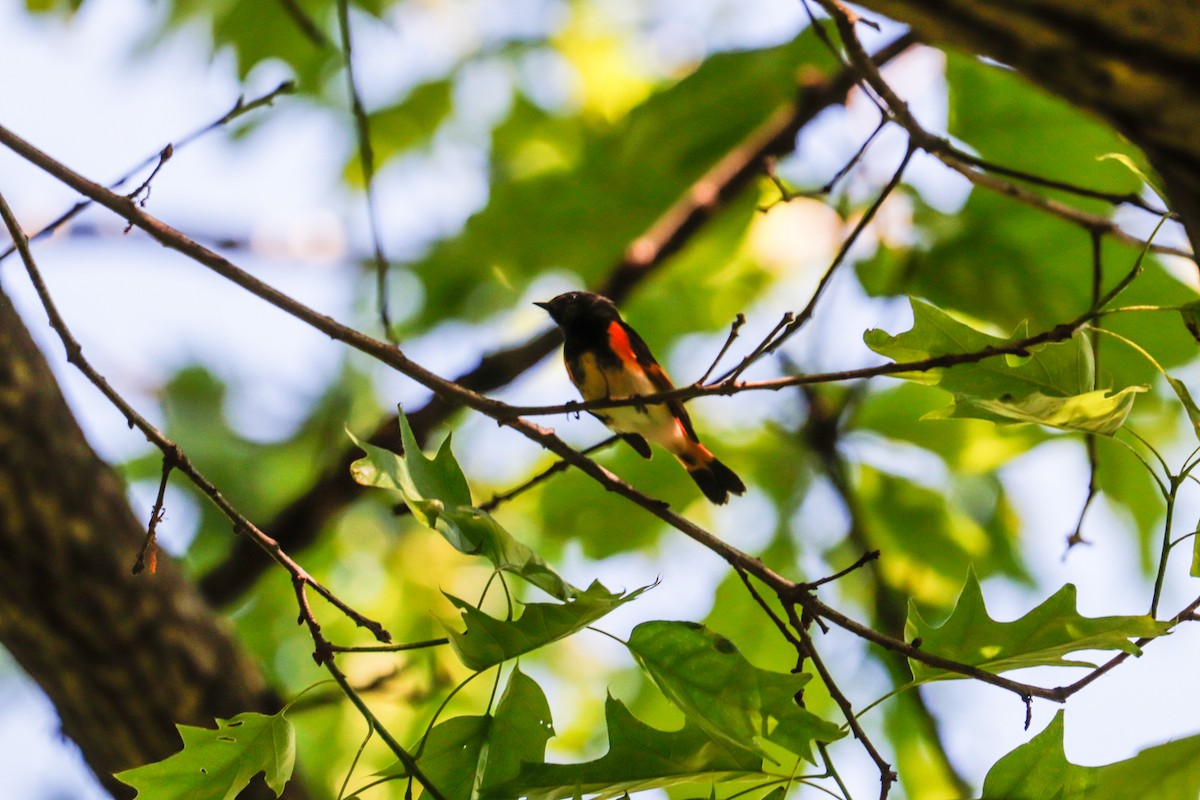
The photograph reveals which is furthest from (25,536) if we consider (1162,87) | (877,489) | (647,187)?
(1162,87)

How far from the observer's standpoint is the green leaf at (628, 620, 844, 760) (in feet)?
4.98

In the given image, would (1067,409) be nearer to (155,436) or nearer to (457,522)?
(457,522)

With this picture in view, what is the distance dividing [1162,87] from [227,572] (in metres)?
3.40

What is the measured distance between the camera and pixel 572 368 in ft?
12.7

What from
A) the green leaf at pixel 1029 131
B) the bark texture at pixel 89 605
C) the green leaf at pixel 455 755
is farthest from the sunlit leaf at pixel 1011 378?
the bark texture at pixel 89 605

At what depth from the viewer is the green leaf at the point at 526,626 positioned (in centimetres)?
147

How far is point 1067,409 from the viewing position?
1.53 metres

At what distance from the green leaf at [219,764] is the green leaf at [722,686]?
0.60 m

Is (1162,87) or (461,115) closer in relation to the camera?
(1162,87)

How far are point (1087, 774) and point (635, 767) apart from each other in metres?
0.66

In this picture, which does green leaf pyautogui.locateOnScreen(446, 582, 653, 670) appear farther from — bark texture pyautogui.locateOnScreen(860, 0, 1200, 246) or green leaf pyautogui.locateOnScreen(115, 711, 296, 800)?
bark texture pyautogui.locateOnScreen(860, 0, 1200, 246)

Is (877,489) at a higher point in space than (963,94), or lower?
lower

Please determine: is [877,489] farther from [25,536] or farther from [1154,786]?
[25,536]

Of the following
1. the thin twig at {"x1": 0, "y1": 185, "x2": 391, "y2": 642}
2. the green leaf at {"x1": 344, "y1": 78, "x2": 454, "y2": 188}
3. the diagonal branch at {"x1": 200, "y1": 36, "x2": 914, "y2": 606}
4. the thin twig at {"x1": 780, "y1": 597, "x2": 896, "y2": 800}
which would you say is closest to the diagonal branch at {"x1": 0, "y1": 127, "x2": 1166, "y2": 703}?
the thin twig at {"x1": 0, "y1": 185, "x2": 391, "y2": 642}
